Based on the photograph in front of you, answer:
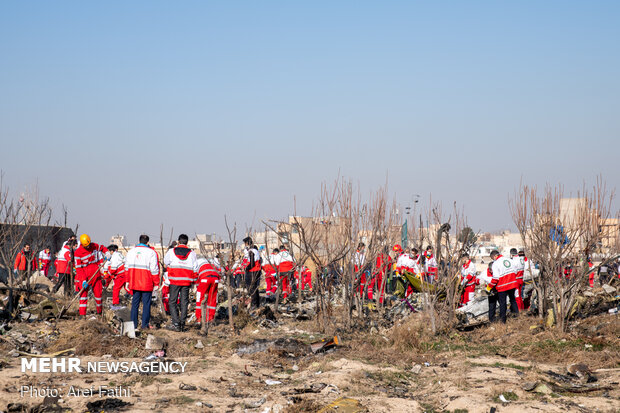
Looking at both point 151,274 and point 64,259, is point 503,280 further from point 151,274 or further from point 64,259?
point 64,259

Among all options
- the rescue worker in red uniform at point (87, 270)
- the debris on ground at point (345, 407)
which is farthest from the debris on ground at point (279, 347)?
the rescue worker in red uniform at point (87, 270)

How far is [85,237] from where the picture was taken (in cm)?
1252

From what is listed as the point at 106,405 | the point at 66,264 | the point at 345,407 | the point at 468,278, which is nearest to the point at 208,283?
the point at 106,405

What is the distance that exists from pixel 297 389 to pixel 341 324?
5.35m

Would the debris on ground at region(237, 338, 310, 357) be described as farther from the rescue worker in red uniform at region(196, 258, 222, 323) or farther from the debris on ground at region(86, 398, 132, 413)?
the debris on ground at region(86, 398, 132, 413)

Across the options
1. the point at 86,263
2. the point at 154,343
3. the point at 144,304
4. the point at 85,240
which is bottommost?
the point at 154,343

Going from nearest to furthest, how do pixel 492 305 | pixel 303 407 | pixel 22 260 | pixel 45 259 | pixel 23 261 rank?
pixel 303 407, pixel 492 305, pixel 22 260, pixel 23 261, pixel 45 259

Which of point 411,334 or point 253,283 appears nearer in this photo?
point 411,334

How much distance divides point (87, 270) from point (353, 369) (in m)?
6.67

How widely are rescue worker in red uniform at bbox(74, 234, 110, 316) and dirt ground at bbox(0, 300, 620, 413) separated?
701 mm

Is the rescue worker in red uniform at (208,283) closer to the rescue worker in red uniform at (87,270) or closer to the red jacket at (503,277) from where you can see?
the rescue worker in red uniform at (87,270)

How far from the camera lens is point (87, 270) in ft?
41.8

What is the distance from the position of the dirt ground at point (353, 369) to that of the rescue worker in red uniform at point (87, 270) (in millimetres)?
701

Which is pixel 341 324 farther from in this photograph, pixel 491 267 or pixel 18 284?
pixel 18 284
